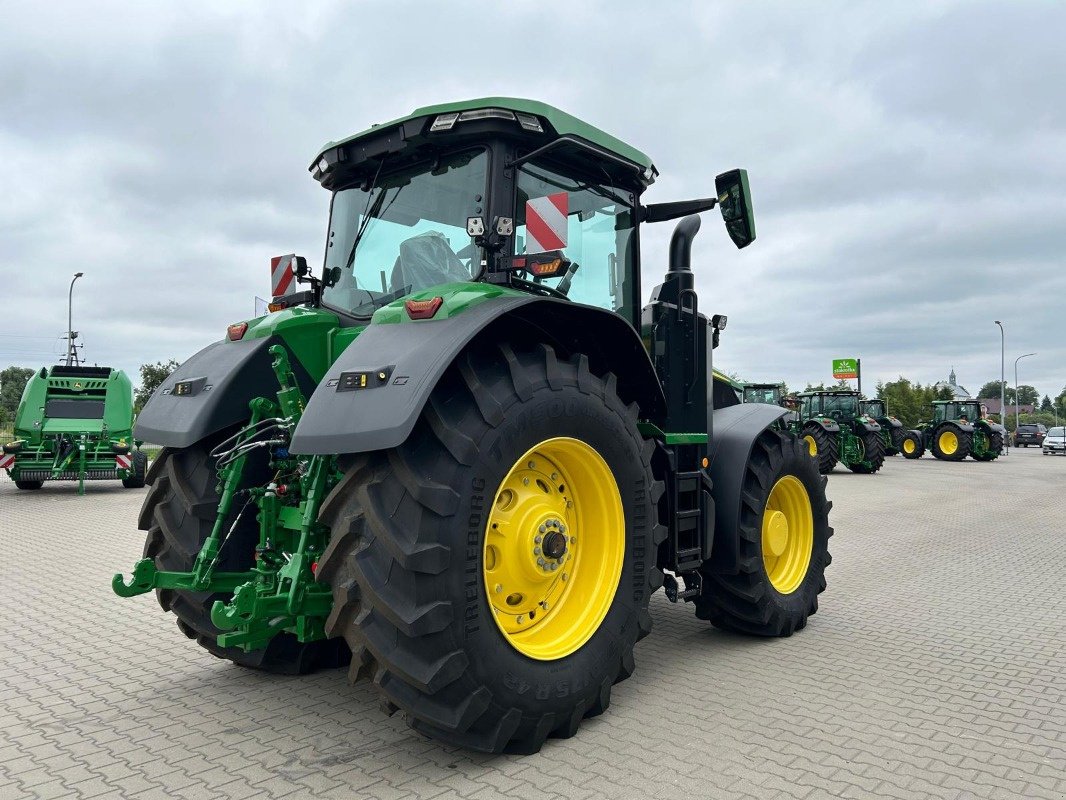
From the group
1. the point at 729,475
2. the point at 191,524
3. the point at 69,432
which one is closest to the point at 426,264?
the point at 191,524

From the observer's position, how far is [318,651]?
4.08 metres

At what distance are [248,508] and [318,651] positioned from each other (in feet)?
3.24

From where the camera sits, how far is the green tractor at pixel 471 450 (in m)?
2.69

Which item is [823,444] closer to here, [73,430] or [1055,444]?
[73,430]

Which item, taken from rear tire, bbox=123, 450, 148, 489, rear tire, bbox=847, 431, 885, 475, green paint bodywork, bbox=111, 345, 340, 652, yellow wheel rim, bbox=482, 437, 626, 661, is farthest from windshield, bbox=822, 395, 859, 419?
green paint bodywork, bbox=111, 345, 340, 652

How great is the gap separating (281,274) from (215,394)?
93 cm

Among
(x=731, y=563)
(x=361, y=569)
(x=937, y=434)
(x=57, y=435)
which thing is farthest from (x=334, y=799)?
(x=937, y=434)

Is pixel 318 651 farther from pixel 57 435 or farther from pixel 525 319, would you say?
pixel 57 435

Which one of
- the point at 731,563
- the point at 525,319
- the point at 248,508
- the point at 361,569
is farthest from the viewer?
the point at 731,563

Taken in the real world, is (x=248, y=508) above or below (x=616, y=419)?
below

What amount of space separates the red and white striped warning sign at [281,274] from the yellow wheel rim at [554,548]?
1.83 m

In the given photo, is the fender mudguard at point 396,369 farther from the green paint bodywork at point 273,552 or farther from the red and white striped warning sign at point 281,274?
the red and white striped warning sign at point 281,274

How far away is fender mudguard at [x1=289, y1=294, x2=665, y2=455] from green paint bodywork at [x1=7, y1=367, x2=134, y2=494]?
13.0 meters

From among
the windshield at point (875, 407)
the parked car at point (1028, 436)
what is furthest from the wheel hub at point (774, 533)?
the parked car at point (1028, 436)
